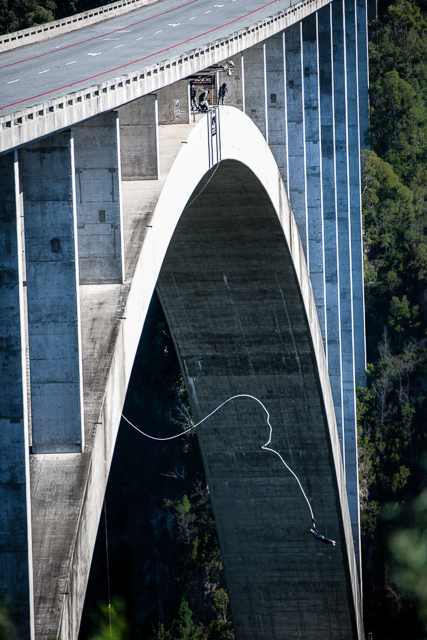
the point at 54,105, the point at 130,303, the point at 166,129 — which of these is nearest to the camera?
the point at 54,105

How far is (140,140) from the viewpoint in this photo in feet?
53.8

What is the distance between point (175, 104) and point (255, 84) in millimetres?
6867

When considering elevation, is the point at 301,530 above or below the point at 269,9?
below

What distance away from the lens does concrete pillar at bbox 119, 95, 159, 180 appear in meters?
16.2

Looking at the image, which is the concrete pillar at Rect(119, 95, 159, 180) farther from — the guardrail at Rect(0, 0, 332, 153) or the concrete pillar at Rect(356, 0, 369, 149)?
the concrete pillar at Rect(356, 0, 369, 149)

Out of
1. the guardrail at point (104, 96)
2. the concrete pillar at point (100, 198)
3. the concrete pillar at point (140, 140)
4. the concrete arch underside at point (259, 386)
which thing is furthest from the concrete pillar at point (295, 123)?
the concrete pillar at point (100, 198)

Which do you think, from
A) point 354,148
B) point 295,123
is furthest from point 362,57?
point 295,123

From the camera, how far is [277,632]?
3678cm

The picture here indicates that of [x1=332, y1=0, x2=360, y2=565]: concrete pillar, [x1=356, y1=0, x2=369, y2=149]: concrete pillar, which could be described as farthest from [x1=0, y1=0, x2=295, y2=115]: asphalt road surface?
[x1=356, y1=0, x2=369, y2=149]: concrete pillar

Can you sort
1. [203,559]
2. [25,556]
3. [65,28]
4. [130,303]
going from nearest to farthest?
[25,556], [130,303], [65,28], [203,559]

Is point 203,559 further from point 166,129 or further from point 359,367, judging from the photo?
point 166,129

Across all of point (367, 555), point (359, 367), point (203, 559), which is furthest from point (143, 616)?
point (359, 367)

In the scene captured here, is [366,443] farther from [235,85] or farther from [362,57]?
[235,85]

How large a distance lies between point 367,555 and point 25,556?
136ft
